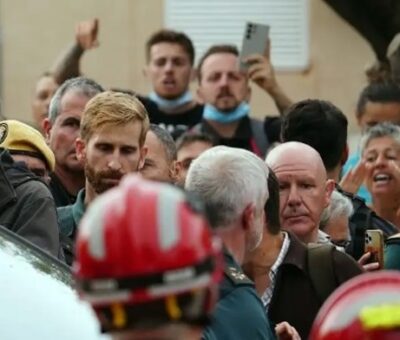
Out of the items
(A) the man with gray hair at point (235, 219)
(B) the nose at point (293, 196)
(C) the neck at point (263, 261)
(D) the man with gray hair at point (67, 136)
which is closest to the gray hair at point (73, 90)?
(D) the man with gray hair at point (67, 136)

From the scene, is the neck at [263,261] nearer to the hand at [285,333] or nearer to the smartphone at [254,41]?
the hand at [285,333]

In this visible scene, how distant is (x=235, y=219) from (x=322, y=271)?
902mm

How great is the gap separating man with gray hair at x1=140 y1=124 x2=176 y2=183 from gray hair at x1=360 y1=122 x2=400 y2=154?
4.56 ft

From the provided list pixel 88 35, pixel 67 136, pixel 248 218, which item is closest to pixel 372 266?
pixel 248 218

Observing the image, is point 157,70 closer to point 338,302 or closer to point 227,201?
point 227,201

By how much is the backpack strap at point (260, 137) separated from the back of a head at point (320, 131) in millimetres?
1889

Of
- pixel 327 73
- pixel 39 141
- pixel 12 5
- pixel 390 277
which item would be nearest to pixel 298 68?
pixel 327 73

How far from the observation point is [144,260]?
350 cm

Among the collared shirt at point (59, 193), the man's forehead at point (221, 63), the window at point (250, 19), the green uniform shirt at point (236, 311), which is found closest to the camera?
the green uniform shirt at point (236, 311)

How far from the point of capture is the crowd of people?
11.5ft

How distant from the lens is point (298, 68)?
60.1ft

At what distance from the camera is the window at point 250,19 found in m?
18.1

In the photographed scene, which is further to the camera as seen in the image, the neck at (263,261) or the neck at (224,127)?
the neck at (224,127)

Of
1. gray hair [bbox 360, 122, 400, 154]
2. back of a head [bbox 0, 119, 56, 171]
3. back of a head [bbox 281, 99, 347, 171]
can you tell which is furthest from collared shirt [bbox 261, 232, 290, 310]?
gray hair [bbox 360, 122, 400, 154]
